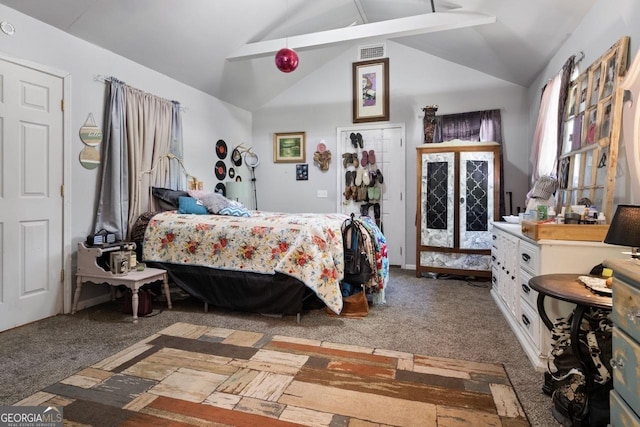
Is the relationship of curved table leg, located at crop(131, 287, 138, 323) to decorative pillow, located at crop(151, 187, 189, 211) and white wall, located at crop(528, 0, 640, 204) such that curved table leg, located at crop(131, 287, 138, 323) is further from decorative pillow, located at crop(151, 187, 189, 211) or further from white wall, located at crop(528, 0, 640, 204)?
white wall, located at crop(528, 0, 640, 204)

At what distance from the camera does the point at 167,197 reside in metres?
3.77

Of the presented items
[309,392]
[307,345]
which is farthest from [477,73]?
[309,392]

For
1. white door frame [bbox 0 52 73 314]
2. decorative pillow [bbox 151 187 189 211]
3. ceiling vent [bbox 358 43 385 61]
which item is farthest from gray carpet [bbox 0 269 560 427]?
ceiling vent [bbox 358 43 385 61]

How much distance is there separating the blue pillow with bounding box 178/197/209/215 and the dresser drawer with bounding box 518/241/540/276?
114 inches

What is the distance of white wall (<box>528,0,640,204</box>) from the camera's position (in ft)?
6.74

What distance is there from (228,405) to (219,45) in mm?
3805

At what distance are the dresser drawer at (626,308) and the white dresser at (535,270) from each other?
91 cm

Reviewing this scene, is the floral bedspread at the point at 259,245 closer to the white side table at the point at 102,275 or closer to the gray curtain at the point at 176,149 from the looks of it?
the white side table at the point at 102,275

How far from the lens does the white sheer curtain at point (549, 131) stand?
311 cm

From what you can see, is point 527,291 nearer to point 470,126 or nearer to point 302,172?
point 470,126

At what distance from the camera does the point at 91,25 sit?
3000mm

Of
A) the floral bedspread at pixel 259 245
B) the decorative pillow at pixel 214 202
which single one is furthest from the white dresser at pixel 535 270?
the decorative pillow at pixel 214 202

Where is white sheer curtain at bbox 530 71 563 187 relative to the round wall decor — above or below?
above

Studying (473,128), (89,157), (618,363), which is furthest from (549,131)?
(89,157)
